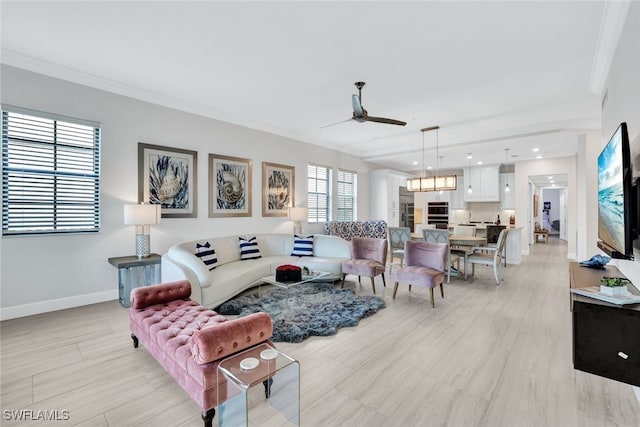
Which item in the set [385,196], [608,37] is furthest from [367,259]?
[385,196]

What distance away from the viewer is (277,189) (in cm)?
622

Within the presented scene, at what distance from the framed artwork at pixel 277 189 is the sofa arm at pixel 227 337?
13.3ft

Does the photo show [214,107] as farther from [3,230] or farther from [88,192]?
[3,230]

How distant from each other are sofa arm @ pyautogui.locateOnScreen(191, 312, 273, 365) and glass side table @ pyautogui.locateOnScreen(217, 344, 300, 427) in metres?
0.05

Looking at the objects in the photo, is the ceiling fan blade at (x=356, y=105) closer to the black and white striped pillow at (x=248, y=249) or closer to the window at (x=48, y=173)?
the black and white striped pillow at (x=248, y=249)

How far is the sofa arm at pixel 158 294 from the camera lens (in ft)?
8.55

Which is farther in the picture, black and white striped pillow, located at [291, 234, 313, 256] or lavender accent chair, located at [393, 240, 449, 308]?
black and white striped pillow, located at [291, 234, 313, 256]

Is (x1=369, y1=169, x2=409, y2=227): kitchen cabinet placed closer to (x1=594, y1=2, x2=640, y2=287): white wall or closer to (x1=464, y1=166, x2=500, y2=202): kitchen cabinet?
(x1=464, y1=166, x2=500, y2=202): kitchen cabinet

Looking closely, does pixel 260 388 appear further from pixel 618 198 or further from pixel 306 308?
pixel 618 198

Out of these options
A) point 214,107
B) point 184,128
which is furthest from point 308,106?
point 184,128

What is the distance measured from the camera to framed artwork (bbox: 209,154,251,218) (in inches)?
202

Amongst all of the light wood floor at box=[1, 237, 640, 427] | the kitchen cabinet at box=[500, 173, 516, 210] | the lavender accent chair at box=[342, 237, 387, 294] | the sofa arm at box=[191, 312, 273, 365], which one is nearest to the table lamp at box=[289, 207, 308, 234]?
the lavender accent chair at box=[342, 237, 387, 294]

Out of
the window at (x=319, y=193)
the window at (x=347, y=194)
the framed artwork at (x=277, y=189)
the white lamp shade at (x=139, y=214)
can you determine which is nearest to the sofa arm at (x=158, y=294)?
the white lamp shade at (x=139, y=214)

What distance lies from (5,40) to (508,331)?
617 centimetres
